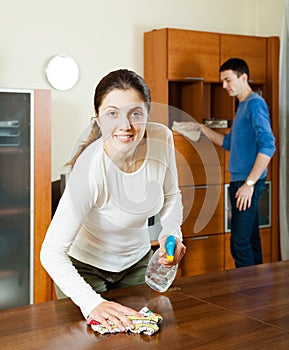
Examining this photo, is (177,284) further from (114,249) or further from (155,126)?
(155,126)

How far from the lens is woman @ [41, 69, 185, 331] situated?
5.30 ft

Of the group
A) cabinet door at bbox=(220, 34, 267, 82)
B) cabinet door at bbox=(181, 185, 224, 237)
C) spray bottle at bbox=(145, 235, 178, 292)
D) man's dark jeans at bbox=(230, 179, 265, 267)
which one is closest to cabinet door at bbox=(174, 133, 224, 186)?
cabinet door at bbox=(181, 185, 224, 237)

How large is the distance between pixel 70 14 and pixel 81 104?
1.87ft

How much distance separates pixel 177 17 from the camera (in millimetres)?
4445

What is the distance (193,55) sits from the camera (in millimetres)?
4211

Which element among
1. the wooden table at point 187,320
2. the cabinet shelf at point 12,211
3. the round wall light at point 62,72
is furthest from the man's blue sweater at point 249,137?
the wooden table at point 187,320

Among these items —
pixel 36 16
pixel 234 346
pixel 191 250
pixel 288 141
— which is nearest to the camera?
pixel 234 346

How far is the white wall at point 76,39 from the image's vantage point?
12.2ft

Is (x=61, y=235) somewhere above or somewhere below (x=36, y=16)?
below

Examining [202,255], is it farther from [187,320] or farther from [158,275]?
[187,320]

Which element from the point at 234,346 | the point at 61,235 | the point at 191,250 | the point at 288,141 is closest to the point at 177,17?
the point at 288,141

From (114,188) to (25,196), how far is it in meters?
1.78

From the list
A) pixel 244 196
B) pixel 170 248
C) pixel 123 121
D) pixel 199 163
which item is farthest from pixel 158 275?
pixel 244 196

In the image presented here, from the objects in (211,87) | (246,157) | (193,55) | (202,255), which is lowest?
(202,255)
